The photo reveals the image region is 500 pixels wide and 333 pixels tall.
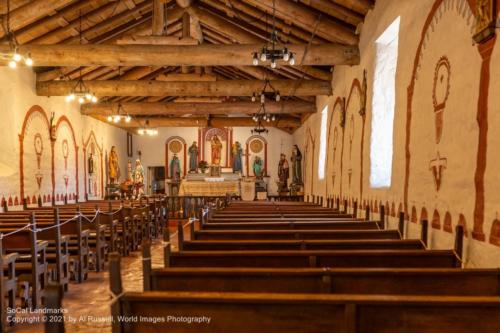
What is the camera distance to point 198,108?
14641 millimetres

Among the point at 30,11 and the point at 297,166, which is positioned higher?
the point at 30,11

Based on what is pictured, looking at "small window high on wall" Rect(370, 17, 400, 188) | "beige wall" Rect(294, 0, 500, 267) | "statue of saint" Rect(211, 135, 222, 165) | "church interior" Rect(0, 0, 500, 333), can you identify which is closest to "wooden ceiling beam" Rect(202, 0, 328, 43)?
"church interior" Rect(0, 0, 500, 333)

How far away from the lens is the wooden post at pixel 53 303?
1.34 metres

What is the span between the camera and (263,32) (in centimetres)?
1043

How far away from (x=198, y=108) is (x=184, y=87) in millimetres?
3198

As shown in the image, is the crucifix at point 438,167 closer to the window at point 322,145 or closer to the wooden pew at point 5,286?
the wooden pew at point 5,286

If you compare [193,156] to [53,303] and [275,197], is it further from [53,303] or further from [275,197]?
[53,303]

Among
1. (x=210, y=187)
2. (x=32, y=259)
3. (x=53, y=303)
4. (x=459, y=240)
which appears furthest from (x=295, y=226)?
(x=210, y=187)

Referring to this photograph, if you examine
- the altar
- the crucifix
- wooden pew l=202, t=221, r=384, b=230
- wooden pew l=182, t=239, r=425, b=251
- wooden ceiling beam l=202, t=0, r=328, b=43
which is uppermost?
wooden ceiling beam l=202, t=0, r=328, b=43

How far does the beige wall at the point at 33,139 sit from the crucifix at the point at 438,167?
8865 mm

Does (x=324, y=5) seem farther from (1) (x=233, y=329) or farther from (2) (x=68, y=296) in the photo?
(1) (x=233, y=329)

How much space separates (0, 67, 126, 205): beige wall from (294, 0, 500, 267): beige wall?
794cm

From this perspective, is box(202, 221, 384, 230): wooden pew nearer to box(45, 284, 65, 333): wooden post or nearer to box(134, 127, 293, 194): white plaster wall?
box(45, 284, 65, 333): wooden post

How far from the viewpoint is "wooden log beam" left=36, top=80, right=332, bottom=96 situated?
35.2 feet
